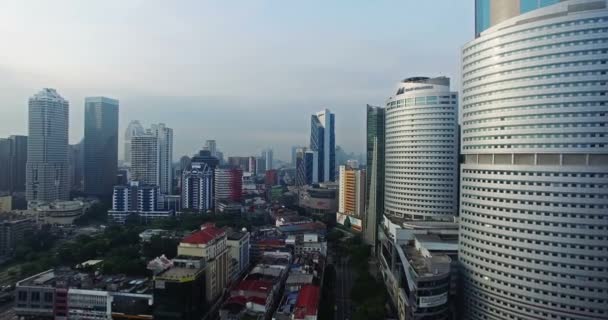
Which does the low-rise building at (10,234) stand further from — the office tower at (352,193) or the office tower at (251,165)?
the office tower at (251,165)

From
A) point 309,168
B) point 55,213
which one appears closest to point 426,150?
point 55,213

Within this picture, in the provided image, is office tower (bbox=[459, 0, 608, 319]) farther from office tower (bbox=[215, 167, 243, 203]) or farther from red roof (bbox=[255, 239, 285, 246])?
office tower (bbox=[215, 167, 243, 203])

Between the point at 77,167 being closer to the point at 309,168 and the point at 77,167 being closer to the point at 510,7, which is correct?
the point at 309,168

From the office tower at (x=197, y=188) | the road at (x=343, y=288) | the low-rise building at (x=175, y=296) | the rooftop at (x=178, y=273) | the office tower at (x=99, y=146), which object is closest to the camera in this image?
the low-rise building at (x=175, y=296)

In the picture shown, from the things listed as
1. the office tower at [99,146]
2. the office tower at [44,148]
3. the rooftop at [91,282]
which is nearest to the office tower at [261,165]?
the office tower at [99,146]

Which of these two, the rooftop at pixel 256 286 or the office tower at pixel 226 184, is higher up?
the office tower at pixel 226 184

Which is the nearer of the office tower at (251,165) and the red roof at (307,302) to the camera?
the red roof at (307,302)
